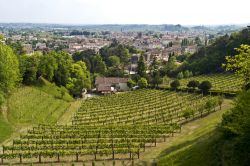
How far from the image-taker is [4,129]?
37656mm

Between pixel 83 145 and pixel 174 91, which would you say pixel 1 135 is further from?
pixel 174 91

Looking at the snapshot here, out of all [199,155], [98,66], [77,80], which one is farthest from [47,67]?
[199,155]

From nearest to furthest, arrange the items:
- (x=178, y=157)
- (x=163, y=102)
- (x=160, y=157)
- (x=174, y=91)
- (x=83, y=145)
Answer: (x=178, y=157) < (x=160, y=157) < (x=83, y=145) < (x=163, y=102) < (x=174, y=91)

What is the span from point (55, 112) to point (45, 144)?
57.7ft

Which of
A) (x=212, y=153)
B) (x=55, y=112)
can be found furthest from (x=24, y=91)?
(x=212, y=153)

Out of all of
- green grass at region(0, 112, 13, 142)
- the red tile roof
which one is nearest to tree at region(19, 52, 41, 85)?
green grass at region(0, 112, 13, 142)

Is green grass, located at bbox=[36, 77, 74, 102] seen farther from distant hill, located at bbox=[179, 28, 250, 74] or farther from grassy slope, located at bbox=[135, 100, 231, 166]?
distant hill, located at bbox=[179, 28, 250, 74]

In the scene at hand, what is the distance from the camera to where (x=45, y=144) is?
1281 inches

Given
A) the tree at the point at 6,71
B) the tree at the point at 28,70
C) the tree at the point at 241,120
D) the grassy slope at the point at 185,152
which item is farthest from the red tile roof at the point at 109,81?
the tree at the point at 241,120

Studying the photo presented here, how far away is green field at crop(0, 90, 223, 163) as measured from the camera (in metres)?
30.0

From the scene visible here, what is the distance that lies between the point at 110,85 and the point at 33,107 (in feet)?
110

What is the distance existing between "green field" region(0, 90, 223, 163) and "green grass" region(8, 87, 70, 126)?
10.5 feet

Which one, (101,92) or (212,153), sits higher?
(212,153)

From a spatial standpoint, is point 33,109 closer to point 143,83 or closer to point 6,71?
point 6,71
